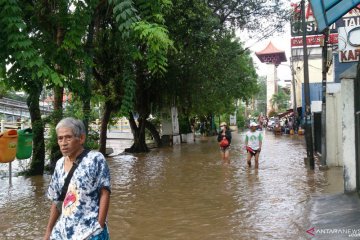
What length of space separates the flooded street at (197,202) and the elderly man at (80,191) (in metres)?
2.92

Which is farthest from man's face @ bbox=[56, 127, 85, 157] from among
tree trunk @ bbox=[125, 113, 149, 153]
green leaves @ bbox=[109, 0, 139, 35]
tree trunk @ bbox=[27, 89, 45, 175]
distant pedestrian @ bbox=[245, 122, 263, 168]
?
tree trunk @ bbox=[125, 113, 149, 153]

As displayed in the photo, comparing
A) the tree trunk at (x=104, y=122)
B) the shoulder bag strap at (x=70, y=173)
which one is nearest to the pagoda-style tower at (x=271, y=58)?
the tree trunk at (x=104, y=122)

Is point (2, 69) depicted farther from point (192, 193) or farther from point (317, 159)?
point (317, 159)

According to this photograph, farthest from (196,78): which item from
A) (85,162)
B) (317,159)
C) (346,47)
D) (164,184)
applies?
(85,162)

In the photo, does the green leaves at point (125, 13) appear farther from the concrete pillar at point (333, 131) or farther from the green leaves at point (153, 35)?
the concrete pillar at point (333, 131)

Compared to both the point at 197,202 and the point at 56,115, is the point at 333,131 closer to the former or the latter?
the point at 197,202

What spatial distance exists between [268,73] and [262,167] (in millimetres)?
78129

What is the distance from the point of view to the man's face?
10.5 ft

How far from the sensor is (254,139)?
41.6ft

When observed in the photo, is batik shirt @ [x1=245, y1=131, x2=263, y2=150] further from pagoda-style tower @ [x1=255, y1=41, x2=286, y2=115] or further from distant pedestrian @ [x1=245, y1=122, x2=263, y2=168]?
pagoda-style tower @ [x1=255, y1=41, x2=286, y2=115]

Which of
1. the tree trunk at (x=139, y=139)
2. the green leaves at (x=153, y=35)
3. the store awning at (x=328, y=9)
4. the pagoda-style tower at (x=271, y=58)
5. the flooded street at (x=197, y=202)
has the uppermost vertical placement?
the pagoda-style tower at (x=271, y=58)

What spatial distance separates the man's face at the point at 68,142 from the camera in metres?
3.19

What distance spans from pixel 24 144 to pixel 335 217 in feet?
25.2

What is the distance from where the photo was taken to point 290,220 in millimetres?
6555
